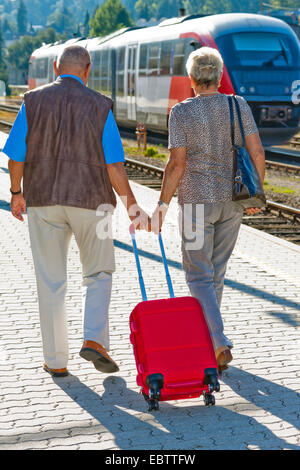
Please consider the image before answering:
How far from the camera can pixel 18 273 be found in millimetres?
7523

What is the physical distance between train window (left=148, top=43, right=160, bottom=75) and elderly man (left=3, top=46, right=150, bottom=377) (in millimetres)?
18408

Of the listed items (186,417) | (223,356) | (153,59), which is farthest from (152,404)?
(153,59)

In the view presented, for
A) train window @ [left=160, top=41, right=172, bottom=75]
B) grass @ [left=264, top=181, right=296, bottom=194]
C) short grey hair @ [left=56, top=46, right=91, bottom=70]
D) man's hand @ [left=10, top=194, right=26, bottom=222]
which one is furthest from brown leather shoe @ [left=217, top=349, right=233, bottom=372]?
train window @ [left=160, top=41, right=172, bottom=75]

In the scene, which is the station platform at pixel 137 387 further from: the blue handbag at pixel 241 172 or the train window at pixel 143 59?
the train window at pixel 143 59

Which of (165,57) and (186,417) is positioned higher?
(165,57)

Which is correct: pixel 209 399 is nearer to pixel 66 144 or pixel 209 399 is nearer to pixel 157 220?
pixel 157 220

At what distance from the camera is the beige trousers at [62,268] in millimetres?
4531

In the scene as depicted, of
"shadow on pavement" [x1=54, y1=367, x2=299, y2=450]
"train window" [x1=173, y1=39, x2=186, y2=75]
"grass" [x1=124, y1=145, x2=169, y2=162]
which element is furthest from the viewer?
"grass" [x1=124, y1=145, x2=169, y2=162]

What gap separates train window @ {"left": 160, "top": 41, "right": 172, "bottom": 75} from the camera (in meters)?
21.6

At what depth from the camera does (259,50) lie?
1944 cm

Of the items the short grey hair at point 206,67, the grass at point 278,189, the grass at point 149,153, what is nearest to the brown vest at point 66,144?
the short grey hair at point 206,67

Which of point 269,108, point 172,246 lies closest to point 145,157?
point 269,108

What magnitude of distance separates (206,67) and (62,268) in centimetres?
144

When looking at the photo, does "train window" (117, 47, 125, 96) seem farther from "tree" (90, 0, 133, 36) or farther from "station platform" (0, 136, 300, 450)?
"tree" (90, 0, 133, 36)
